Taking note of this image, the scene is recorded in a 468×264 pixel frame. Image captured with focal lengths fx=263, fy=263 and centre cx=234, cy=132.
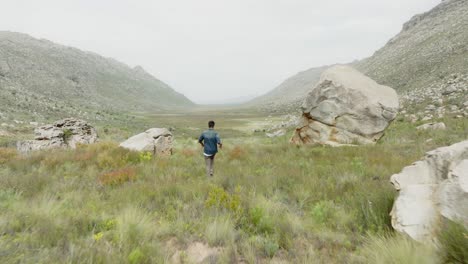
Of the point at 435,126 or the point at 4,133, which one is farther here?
the point at 4,133

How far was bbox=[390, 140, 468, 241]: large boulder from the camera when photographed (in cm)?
329

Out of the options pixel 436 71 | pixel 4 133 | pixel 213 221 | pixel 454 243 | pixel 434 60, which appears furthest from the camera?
pixel 434 60

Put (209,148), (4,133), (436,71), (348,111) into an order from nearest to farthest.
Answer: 1. (209,148)
2. (348,111)
3. (4,133)
4. (436,71)

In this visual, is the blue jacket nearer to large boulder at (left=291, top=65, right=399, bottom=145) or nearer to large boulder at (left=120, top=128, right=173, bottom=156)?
large boulder at (left=120, top=128, right=173, bottom=156)

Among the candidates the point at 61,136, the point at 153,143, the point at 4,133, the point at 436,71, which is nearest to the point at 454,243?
the point at 153,143

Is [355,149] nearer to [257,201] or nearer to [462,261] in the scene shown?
[257,201]

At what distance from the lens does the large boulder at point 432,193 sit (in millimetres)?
3291

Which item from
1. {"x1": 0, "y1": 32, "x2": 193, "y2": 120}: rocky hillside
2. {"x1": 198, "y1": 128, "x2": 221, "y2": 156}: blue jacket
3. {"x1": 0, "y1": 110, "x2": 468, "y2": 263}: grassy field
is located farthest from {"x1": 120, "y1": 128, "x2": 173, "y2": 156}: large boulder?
{"x1": 0, "y1": 32, "x2": 193, "y2": 120}: rocky hillside

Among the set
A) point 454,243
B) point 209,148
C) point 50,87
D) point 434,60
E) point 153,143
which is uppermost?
point 434,60

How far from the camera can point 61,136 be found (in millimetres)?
15641

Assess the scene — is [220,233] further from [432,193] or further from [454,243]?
[432,193]

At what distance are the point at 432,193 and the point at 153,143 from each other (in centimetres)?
1106

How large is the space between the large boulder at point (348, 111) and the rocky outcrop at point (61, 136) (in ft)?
44.9

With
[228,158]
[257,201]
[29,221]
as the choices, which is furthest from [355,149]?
[29,221]
